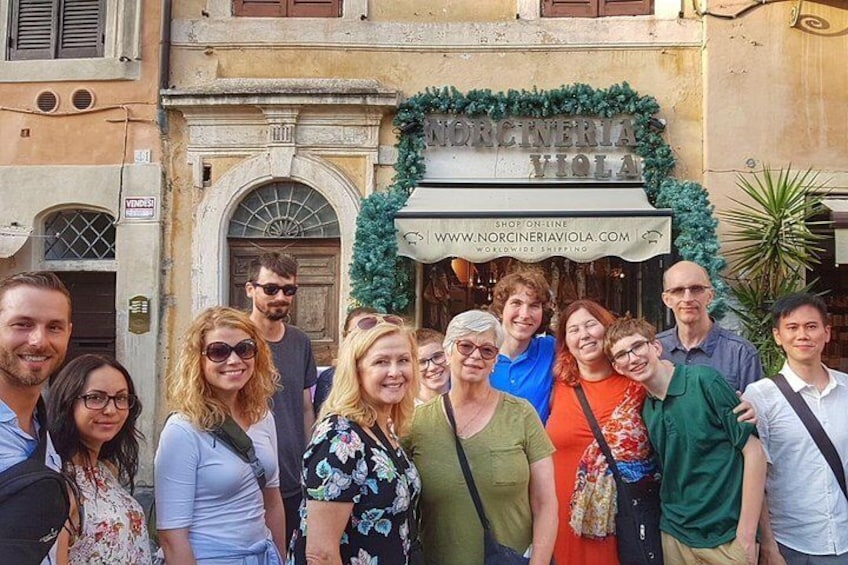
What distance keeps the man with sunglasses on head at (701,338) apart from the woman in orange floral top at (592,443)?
75 centimetres

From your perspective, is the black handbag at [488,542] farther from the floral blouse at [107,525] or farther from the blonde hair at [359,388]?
the floral blouse at [107,525]

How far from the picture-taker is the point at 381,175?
8.31 meters

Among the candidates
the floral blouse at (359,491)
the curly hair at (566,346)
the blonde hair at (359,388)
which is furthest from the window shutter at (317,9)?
the floral blouse at (359,491)

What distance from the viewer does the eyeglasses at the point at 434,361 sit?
12.4 ft

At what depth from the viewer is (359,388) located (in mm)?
2664

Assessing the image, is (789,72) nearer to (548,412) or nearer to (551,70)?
(551,70)

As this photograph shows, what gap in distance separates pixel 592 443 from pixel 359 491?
130 centimetres

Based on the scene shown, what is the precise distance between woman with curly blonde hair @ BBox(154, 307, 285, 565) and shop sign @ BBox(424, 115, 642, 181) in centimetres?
539

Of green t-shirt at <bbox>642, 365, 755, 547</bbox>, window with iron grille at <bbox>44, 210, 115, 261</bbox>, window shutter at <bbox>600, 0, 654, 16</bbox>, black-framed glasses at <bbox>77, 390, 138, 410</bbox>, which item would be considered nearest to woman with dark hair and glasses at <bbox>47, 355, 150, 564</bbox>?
black-framed glasses at <bbox>77, 390, 138, 410</bbox>

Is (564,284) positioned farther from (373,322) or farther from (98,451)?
(98,451)

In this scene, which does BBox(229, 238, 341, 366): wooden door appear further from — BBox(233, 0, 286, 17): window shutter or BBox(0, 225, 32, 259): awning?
BBox(233, 0, 286, 17): window shutter

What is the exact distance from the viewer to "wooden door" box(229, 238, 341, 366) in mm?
8297

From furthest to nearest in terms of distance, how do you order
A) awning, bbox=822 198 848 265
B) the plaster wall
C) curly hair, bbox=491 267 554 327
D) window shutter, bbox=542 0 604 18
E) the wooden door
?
window shutter, bbox=542 0 604 18, the wooden door, the plaster wall, awning, bbox=822 198 848 265, curly hair, bbox=491 267 554 327

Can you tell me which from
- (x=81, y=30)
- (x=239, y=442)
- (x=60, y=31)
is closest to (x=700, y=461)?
(x=239, y=442)
